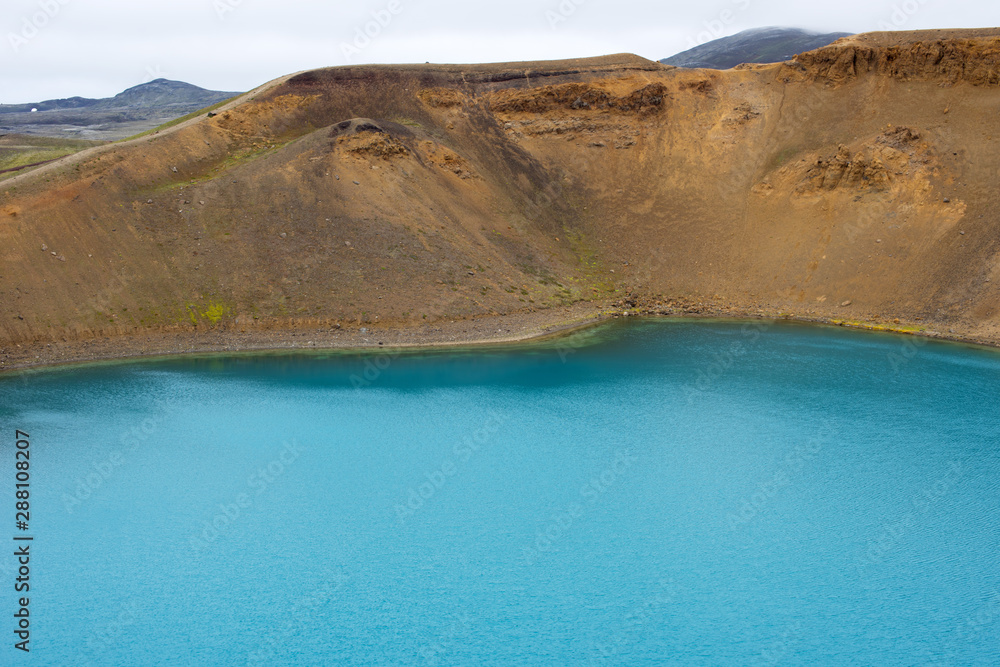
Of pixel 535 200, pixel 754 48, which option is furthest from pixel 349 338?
pixel 754 48

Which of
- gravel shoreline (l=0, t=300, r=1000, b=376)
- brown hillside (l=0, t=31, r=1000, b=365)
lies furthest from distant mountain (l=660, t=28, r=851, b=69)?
gravel shoreline (l=0, t=300, r=1000, b=376)

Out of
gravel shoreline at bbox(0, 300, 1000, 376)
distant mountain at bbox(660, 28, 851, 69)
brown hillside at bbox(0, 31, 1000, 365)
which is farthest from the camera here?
distant mountain at bbox(660, 28, 851, 69)

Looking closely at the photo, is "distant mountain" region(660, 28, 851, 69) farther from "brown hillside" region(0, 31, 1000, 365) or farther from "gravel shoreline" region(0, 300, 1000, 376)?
"gravel shoreline" region(0, 300, 1000, 376)

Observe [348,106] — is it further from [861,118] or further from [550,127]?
[861,118]

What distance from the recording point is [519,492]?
2588 cm

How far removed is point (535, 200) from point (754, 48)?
13919 centimetres

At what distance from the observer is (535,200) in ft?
191

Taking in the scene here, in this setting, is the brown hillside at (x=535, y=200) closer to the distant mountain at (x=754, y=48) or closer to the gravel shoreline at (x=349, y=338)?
the gravel shoreline at (x=349, y=338)

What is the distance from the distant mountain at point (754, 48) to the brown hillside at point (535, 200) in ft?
326

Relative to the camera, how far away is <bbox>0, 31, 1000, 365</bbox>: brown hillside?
4372 cm

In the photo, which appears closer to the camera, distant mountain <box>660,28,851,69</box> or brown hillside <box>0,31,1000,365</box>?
brown hillside <box>0,31,1000,365</box>

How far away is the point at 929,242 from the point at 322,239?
4245 cm

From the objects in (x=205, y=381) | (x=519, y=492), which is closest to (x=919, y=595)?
(x=519, y=492)

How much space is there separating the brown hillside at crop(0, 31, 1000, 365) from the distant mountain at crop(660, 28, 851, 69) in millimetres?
99351
